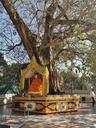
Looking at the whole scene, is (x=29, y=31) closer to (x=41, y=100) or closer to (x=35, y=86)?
(x=35, y=86)

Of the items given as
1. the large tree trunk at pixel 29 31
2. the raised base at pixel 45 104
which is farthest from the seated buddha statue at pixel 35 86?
the large tree trunk at pixel 29 31

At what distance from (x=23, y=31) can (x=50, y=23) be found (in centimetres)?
165

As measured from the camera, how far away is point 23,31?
18781 mm

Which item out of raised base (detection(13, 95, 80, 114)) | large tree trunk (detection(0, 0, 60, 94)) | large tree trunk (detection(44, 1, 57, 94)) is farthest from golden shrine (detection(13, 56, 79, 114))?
large tree trunk (detection(44, 1, 57, 94))

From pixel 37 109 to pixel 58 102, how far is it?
113 centimetres

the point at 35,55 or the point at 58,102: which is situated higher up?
the point at 35,55

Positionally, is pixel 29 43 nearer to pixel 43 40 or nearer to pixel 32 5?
pixel 43 40

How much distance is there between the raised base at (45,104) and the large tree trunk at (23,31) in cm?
236

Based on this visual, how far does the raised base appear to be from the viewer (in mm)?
17453

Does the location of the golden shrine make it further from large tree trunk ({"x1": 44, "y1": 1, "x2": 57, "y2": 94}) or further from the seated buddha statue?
large tree trunk ({"x1": 44, "y1": 1, "x2": 57, "y2": 94})

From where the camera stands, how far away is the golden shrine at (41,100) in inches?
690

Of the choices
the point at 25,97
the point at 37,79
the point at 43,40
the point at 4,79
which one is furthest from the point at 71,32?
the point at 4,79

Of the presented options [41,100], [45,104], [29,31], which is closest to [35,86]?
[41,100]

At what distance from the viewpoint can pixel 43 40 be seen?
19.5 m
